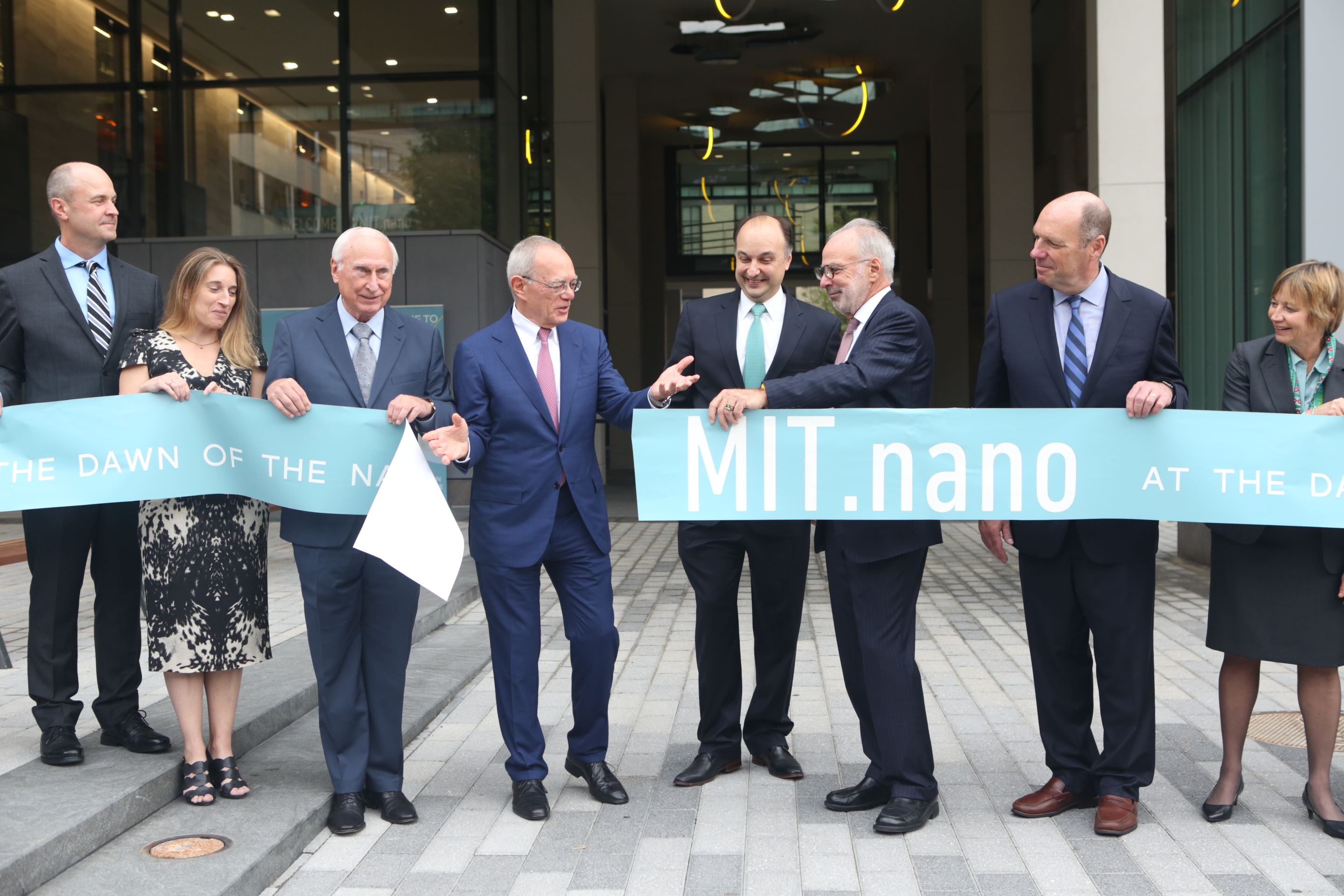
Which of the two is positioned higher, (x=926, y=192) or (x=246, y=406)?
(x=926, y=192)

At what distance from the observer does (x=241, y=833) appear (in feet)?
11.9

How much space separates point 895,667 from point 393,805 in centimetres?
192

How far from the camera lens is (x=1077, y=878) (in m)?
3.42

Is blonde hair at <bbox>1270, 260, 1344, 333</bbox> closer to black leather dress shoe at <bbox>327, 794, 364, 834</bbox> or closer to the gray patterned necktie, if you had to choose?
the gray patterned necktie

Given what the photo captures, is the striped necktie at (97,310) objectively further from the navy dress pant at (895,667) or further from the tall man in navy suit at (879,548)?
the navy dress pant at (895,667)

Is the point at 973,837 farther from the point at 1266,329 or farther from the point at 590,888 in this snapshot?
the point at 1266,329

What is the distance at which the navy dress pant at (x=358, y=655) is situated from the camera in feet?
12.8

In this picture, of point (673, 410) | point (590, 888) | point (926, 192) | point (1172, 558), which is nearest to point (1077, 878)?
point (590, 888)

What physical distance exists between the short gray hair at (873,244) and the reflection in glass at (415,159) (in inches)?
422

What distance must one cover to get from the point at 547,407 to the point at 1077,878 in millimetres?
2406

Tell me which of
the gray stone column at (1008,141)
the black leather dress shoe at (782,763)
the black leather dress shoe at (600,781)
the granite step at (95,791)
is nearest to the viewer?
the granite step at (95,791)

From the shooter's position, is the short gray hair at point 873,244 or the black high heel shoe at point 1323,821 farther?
the short gray hair at point 873,244

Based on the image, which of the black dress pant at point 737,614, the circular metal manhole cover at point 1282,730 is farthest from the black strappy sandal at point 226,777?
the circular metal manhole cover at point 1282,730

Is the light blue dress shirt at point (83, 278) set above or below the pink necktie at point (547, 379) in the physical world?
above
